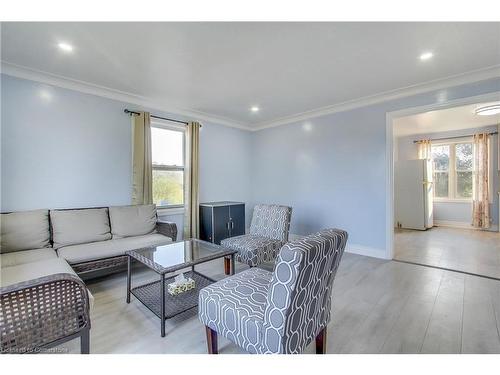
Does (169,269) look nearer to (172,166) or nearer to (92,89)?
(172,166)

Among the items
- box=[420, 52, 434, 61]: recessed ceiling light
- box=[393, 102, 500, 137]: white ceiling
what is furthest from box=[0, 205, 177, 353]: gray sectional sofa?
box=[393, 102, 500, 137]: white ceiling

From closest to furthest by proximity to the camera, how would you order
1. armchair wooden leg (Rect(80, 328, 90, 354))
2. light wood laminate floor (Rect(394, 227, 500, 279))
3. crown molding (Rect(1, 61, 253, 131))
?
armchair wooden leg (Rect(80, 328, 90, 354)) < crown molding (Rect(1, 61, 253, 131)) < light wood laminate floor (Rect(394, 227, 500, 279))

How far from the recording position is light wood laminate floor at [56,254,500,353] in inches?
65.7

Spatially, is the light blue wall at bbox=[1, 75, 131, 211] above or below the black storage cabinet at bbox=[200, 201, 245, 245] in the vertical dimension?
above

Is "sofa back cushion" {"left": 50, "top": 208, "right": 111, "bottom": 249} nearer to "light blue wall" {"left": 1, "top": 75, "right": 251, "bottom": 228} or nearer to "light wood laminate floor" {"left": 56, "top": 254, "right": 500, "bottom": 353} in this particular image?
"light blue wall" {"left": 1, "top": 75, "right": 251, "bottom": 228}

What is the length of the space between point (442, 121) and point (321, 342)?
18.6 feet

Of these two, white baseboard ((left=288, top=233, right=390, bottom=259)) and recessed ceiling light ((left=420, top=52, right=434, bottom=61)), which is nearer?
recessed ceiling light ((left=420, top=52, right=434, bottom=61))

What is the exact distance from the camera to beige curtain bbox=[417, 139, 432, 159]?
6238 millimetres

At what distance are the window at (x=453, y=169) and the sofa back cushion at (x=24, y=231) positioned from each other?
26.7 feet

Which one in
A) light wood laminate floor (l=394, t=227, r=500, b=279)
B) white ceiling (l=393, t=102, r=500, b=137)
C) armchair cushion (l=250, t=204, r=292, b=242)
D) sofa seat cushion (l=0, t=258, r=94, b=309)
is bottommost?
light wood laminate floor (l=394, t=227, r=500, b=279)

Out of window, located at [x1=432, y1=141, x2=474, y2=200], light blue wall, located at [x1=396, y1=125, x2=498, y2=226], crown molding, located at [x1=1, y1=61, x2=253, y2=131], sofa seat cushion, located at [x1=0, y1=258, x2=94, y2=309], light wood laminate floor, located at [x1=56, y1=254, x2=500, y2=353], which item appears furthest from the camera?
window, located at [x1=432, y1=141, x2=474, y2=200]

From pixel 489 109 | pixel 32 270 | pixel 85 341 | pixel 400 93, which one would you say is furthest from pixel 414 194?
pixel 32 270

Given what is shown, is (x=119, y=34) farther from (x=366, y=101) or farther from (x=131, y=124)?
(x=366, y=101)
